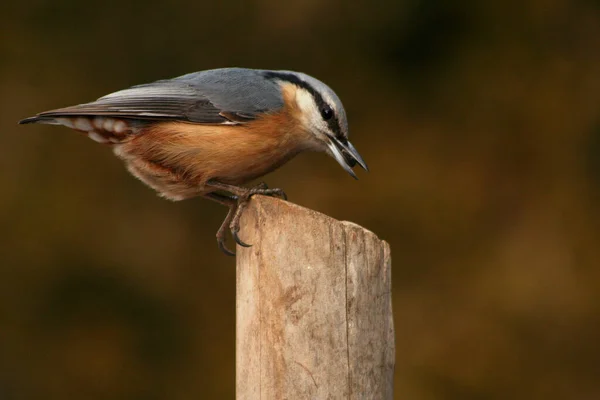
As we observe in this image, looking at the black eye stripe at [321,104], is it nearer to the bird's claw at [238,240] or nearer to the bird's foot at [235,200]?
the bird's foot at [235,200]

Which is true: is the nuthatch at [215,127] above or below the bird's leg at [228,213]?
above

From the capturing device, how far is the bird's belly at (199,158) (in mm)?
3229

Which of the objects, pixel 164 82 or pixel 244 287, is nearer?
pixel 244 287

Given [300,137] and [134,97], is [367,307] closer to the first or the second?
[300,137]

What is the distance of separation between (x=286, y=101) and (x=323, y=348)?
1412 millimetres

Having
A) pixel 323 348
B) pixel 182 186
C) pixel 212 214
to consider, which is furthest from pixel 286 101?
pixel 212 214

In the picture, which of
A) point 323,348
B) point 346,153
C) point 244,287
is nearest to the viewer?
point 323,348

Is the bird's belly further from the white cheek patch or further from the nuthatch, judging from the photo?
the white cheek patch

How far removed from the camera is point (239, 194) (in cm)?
303

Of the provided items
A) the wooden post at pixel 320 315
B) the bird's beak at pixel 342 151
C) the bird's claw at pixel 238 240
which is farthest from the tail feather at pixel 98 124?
the wooden post at pixel 320 315

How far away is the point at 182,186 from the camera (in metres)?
3.34

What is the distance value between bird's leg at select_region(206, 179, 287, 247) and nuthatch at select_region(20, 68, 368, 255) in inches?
1.4

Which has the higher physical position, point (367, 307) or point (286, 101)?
point (286, 101)

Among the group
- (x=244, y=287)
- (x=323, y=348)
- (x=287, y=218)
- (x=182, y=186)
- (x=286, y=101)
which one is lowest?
(x=323, y=348)
